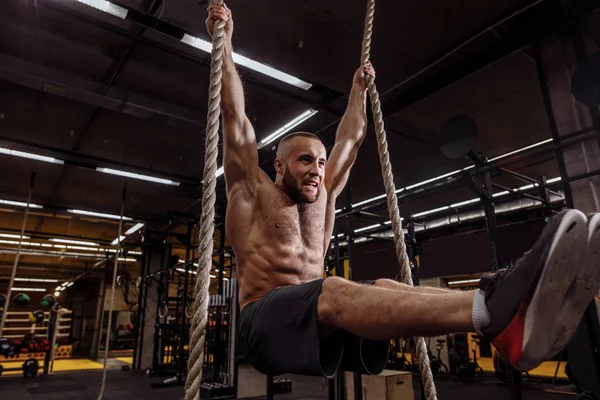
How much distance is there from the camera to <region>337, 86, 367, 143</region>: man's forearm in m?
2.13

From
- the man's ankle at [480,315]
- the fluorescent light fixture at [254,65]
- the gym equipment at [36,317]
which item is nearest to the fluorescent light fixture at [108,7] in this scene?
the fluorescent light fixture at [254,65]

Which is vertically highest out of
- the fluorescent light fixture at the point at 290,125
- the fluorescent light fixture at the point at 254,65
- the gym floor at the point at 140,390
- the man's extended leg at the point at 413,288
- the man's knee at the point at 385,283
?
the fluorescent light fixture at the point at 254,65

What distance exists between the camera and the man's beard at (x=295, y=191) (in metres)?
1.68

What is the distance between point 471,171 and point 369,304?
2.81 m

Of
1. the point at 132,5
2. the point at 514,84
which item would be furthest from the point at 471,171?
the point at 132,5

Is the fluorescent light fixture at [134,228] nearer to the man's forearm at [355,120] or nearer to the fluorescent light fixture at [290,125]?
the fluorescent light fixture at [290,125]

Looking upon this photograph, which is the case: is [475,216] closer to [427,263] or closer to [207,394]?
[427,263]

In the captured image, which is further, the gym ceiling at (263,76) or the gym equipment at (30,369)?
the gym equipment at (30,369)

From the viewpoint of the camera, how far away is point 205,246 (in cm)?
104

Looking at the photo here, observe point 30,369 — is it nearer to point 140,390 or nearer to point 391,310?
point 140,390

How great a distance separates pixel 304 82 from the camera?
4277mm

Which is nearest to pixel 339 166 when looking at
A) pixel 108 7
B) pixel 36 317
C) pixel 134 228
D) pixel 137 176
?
pixel 108 7

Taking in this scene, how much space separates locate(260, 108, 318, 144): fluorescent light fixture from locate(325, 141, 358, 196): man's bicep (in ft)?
9.17

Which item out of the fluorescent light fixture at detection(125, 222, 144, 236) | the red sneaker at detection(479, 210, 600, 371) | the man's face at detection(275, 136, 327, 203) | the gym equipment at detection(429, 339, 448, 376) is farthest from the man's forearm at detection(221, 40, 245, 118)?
the fluorescent light fixture at detection(125, 222, 144, 236)
